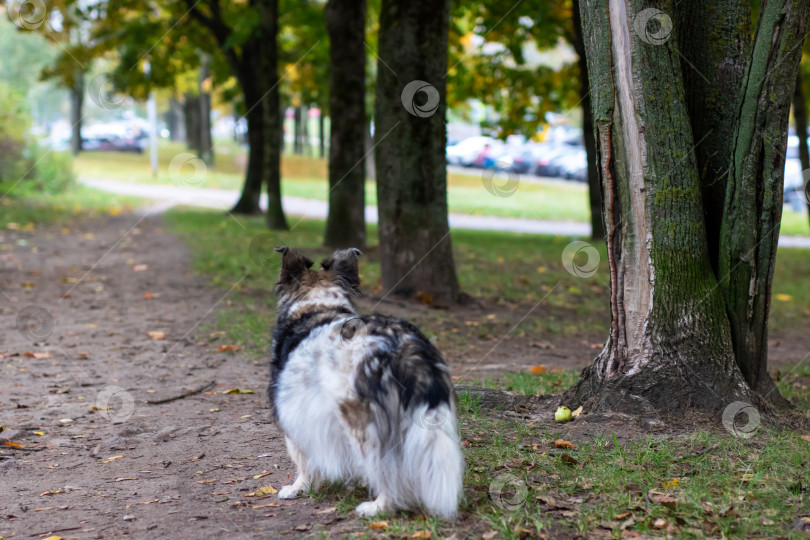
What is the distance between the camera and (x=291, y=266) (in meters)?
4.68

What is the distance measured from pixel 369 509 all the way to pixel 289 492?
0.64m

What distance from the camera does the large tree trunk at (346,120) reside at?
14453 mm

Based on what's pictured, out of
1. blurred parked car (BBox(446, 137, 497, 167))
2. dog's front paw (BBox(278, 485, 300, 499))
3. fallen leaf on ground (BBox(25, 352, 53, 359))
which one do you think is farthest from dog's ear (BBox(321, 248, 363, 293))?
blurred parked car (BBox(446, 137, 497, 167))

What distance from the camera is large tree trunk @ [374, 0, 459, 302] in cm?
Answer: 1013

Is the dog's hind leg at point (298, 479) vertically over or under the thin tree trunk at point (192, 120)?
under

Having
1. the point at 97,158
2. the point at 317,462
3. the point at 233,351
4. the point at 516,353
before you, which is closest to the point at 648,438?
the point at 317,462

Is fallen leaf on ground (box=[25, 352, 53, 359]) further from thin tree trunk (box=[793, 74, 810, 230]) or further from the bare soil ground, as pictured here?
thin tree trunk (box=[793, 74, 810, 230])

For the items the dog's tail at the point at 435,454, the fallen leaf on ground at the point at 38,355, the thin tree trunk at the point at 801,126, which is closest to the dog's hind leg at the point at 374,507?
the dog's tail at the point at 435,454

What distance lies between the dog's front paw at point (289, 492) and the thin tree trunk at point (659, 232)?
2088 mm

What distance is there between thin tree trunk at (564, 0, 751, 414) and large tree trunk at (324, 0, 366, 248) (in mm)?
9158

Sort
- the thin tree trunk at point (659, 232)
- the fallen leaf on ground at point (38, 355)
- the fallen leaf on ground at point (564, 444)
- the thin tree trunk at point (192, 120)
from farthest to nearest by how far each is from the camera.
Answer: the thin tree trunk at point (192, 120), the fallen leaf on ground at point (38, 355), the thin tree trunk at point (659, 232), the fallen leaf on ground at point (564, 444)

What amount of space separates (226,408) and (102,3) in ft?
66.7

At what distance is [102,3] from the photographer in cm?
2353

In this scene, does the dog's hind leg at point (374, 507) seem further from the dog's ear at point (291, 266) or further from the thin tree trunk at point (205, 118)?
the thin tree trunk at point (205, 118)
